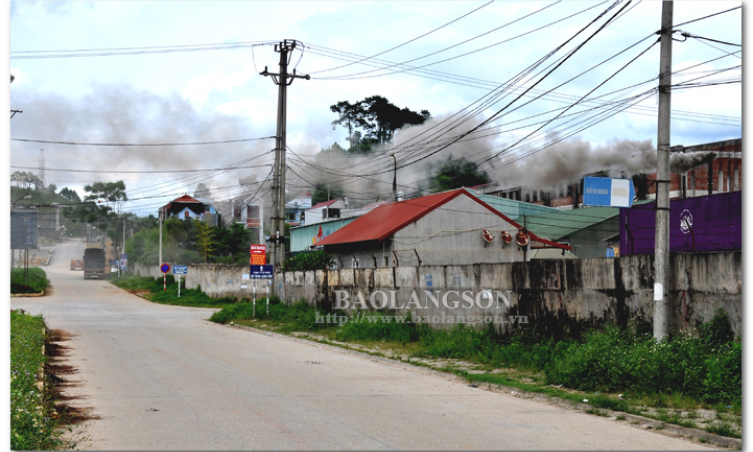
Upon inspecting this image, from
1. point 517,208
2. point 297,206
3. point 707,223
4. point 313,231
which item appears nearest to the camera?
point 707,223

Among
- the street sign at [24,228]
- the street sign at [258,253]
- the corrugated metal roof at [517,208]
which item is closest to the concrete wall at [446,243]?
the street sign at [258,253]

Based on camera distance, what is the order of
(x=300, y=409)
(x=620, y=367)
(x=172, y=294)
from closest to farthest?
(x=300, y=409) → (x=620, y=367) → (x=172, y=294)

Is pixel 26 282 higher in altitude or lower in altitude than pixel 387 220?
lower

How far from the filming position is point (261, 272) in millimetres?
27578

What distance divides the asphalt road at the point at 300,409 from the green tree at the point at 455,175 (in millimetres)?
32138

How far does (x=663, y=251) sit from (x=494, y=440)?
536 centimetres

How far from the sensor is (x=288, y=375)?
13148 mm

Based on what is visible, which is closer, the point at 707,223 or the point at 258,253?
the point at 707,223

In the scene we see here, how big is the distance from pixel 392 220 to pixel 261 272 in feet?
22.8

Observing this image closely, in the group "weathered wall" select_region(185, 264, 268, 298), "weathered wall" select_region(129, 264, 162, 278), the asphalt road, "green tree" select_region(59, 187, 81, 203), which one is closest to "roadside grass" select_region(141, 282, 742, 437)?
the asphalt road

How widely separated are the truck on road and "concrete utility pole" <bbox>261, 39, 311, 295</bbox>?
184ft

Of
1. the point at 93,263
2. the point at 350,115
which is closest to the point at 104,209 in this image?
the point at 93,263

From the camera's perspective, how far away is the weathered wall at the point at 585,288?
430 inches

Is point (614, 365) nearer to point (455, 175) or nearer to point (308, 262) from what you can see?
point (308, 262)
